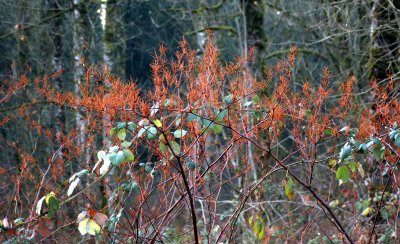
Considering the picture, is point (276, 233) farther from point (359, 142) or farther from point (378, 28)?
point (378, 28)

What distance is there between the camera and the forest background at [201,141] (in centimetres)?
357

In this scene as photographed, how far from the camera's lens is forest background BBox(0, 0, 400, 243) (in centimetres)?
357

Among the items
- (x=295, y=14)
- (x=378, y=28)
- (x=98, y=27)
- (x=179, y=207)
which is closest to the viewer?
(x=179, y=207)

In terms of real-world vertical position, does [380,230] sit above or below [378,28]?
below

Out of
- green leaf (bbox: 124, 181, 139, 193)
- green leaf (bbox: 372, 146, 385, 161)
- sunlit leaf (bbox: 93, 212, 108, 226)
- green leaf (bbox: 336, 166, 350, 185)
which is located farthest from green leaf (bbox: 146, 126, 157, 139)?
green leaf (bbox: 372, 146, 385, 161)

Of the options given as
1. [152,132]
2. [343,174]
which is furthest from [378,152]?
[152,132]

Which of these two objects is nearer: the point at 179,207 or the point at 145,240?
the point at 145,240

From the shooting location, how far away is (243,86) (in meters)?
3.89

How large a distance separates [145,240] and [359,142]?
143 centimetres

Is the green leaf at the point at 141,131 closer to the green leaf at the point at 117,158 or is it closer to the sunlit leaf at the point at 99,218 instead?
the green leaf at the point at 117,158

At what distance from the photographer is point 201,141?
12.9 ft

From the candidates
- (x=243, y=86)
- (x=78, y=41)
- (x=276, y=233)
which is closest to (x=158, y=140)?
(x=243, y=86)

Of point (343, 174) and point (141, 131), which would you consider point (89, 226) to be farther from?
point (343, 174)

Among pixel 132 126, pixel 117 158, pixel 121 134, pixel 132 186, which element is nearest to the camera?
pixel 117 158
